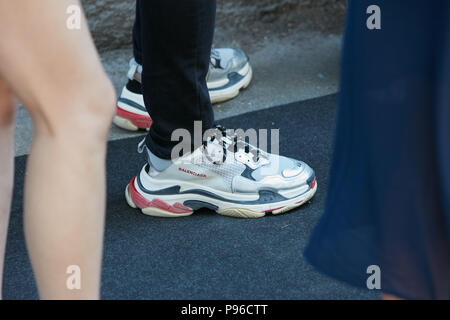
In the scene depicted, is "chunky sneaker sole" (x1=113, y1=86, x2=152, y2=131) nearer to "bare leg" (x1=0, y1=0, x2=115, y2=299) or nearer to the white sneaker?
the white sneaker

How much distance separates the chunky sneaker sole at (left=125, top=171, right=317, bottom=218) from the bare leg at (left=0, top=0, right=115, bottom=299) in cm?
58

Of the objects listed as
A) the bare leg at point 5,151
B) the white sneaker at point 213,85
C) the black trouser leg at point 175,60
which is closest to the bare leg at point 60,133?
the bare leg at point 5,151

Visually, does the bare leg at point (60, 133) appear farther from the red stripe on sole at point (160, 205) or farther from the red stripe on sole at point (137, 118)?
→ the red stripe on sole at point (137, 118)

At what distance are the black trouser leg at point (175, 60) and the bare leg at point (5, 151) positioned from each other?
0.38 metres

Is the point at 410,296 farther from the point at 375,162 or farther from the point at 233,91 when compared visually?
the point at 233,91

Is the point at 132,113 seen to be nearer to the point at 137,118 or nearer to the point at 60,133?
the point at 137,118

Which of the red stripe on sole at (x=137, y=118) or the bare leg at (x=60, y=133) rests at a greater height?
the bare leg at (x=60, y=133)

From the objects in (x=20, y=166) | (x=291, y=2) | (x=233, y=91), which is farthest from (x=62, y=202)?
(x=291, y=2)

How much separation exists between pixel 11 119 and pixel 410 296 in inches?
24.8

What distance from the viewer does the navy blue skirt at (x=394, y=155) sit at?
0.71 meters

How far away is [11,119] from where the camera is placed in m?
0.97

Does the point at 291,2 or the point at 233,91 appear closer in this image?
the point at 233,91

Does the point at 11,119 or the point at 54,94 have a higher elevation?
the point at 54,94

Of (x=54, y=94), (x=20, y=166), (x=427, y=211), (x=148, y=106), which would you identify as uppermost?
(x=54, y=94)
